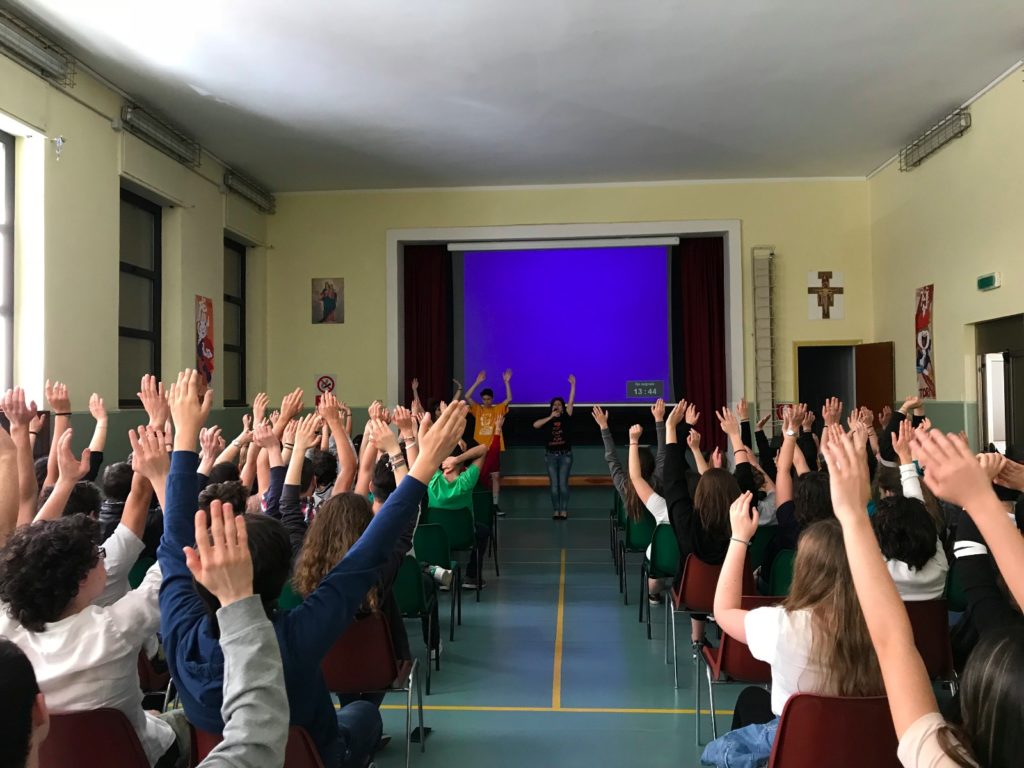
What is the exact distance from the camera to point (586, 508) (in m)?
10.3

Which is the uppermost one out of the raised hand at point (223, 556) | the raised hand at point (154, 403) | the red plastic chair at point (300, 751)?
the raised hand at point (154, 403)

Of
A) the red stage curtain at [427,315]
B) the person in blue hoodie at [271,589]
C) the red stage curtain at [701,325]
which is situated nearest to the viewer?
the person in blue hoodie at [271,589]

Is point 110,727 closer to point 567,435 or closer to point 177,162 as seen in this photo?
point 177,162

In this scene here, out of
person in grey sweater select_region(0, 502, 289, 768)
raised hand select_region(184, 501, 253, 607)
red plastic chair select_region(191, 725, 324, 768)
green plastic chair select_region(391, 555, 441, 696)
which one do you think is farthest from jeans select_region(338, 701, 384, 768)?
green plastic chair select_region(391, 555, 441, 696)

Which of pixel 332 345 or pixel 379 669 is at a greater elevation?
pixel 332 345

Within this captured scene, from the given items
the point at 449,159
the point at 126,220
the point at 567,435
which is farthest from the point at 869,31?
the point at 126,220

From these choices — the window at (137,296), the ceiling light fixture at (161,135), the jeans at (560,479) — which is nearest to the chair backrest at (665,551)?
the jeans at (560,479)

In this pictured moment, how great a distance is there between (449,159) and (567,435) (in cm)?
378

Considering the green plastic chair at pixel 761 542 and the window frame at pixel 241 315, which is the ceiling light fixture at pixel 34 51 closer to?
the window frame at pixel 241 315

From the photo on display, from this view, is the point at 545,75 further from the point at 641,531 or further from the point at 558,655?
the point at 558,655

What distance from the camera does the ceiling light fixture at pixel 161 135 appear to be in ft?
24.0

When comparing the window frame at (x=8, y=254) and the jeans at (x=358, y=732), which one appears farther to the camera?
the window frame at (x=8, y=254)

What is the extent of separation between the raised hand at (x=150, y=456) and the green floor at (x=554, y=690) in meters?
1.77

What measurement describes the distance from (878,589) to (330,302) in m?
10.1
